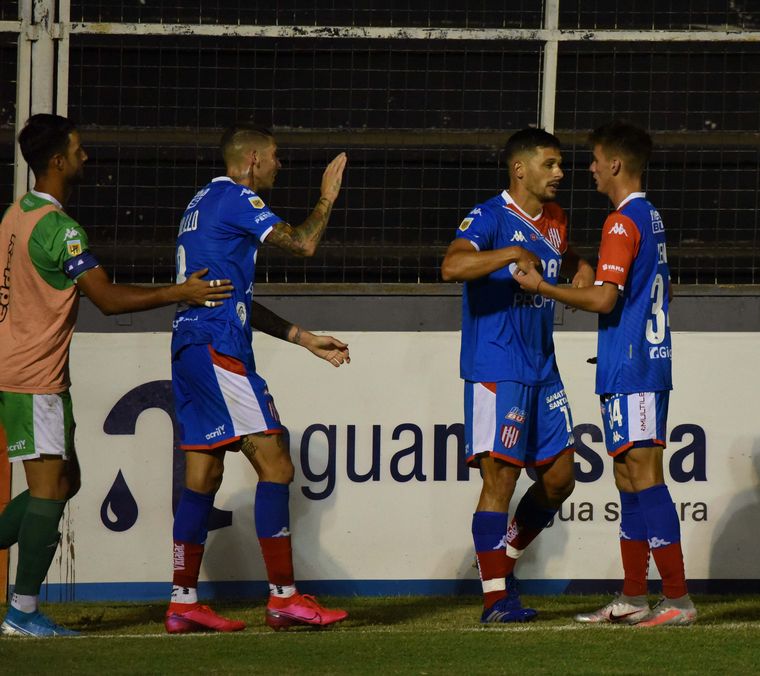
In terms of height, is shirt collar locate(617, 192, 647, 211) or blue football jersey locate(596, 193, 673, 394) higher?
shirt collar locate(617, 192, 647, 211)

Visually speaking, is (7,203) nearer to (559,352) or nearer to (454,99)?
(454,99)

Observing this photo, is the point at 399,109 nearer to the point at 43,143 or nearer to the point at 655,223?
the point at 655,223

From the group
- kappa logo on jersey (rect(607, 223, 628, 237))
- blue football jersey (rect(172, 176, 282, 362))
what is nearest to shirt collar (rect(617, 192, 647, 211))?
kappa logo on jersey (rect(607, 223, 628, 237))

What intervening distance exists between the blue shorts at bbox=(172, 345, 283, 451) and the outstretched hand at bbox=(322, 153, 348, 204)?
0.75 metres

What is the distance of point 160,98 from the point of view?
302 inches

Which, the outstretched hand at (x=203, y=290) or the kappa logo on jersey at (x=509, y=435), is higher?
the outstretched hand at (x=203, y=290)

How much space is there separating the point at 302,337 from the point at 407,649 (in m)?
1.45

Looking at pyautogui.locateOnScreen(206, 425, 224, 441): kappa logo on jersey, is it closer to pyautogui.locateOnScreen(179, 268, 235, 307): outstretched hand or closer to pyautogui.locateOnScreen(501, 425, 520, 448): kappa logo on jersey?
pyautogui.locateOnScreen(179, 268, 235, 307): outstretched hand

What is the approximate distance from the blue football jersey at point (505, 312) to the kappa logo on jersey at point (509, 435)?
200mm

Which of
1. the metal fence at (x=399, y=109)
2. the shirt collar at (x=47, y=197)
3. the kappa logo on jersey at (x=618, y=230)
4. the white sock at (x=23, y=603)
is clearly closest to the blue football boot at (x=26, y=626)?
the white sock at (x=23, y=603)

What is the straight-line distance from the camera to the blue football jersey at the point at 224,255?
229 inches

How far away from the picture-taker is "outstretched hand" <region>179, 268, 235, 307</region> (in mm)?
5703

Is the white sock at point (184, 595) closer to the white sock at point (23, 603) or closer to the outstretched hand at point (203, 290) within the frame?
the white sock at point (23, 603)

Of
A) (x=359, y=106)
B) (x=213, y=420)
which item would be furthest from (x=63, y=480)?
(x=359, y=106)
